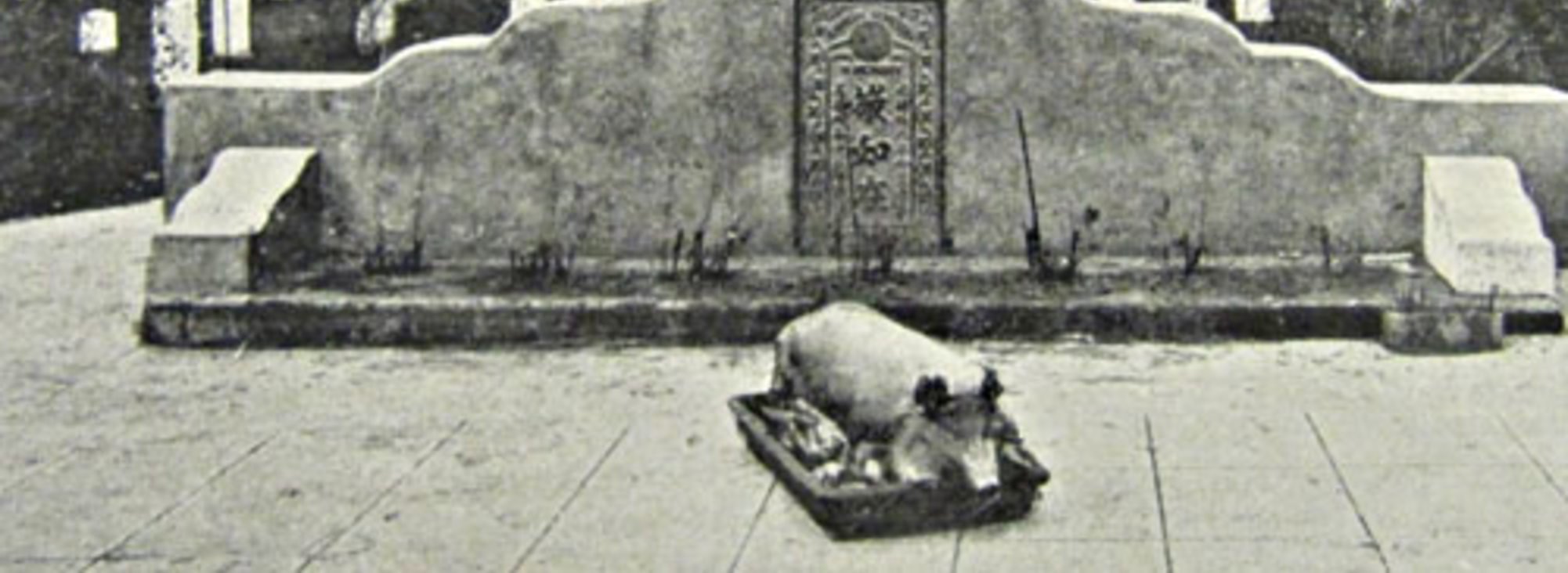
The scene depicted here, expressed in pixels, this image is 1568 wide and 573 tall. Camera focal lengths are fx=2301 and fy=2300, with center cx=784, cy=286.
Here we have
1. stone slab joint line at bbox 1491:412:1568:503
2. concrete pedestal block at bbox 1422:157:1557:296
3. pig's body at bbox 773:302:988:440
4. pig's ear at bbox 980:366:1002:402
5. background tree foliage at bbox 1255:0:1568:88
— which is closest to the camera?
pig's ear at bbox 980:366:1002:402

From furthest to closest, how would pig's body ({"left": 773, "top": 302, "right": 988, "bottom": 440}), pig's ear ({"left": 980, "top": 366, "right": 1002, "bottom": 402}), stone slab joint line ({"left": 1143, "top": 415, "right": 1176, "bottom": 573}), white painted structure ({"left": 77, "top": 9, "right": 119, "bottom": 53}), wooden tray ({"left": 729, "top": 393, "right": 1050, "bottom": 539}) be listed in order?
white painted structure ({"left": 77, "top": 9, "right": 119, "bottom": 53}) → pig's body ({"left": 773, "top": 302, "right": 988, "bottom": 440}) → pig's ear ({"left": 980, "top": 366, "right": 1002, "bottom": 402}) → wooden tray ({"left": 729, "top": 393, "right": 1050, "bottom": 539}) → stone slab joint line ({"left": 1143, "top": 415, "right": 1176, "bottom": 573})

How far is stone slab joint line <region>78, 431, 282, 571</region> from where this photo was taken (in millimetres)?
5781

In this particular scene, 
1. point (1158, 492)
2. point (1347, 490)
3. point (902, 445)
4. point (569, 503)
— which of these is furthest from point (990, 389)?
point (569, 503)

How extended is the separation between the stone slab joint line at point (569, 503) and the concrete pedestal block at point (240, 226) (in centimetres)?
238

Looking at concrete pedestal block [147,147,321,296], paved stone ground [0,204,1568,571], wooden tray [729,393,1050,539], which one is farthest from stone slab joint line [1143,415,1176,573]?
concrete pedestal block [147,147,321,296]

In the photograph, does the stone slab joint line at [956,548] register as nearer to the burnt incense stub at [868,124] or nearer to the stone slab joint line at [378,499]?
the stone slab joint line at [378,499]

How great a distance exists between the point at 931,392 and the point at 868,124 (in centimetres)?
383

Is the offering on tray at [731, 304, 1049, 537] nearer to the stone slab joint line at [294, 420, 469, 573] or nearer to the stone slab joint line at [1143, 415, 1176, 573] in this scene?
the stone slab joint line at [1143, 415, 1176, 573]

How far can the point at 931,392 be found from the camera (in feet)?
19.4

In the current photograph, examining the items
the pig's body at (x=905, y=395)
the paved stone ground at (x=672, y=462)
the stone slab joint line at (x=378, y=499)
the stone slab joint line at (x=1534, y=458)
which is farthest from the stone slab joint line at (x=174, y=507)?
the stone slab joint line at (x=1534, y=458)

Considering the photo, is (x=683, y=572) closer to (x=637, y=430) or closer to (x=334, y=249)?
(x=637, y=430)

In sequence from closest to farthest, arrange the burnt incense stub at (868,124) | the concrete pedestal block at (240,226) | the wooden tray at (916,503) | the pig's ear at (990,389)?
the wooden tray at (916,503) < the pig's ear at (990,389) < the concrete pedestal block at (240,226) < the burnt incense stub at (868,124)

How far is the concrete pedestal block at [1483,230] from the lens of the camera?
874 centimetres

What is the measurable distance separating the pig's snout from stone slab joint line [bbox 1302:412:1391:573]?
0.96 meters
